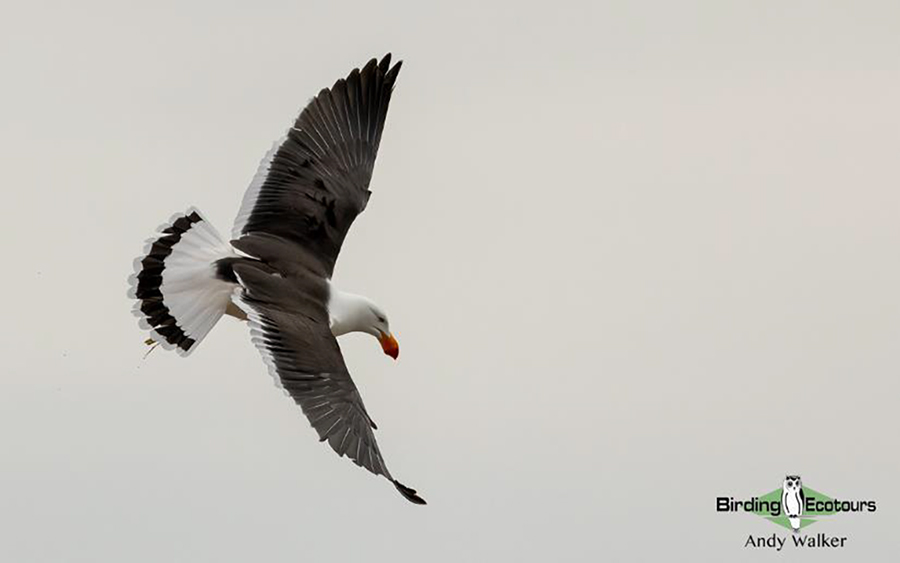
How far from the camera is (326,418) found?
812 inches

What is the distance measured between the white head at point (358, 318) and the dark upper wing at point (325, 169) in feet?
1.56

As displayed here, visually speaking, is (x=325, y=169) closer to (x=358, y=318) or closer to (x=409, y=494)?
(x=358, y=318)

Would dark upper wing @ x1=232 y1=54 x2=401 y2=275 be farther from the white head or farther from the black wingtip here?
the black wingtip

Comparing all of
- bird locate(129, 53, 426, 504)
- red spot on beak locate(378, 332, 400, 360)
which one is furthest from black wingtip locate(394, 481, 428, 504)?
red spot on beak locate(378, 332, 400, 360)

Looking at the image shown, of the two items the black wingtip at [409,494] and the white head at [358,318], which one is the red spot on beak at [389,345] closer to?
the white head at [358,318]

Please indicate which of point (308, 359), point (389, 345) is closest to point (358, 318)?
point (389, 345)

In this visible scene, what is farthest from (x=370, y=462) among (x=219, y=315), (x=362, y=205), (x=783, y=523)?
(x=783, y=523)

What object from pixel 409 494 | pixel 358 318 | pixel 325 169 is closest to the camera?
pixel 409 494

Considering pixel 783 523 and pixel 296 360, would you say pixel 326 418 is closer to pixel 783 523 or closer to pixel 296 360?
pixel 296 360

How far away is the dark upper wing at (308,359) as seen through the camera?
20438mm

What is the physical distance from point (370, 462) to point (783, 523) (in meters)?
8.44

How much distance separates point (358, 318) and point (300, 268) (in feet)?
2.65

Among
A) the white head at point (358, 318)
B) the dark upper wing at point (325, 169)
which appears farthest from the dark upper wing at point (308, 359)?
the dark upper wing at point (325, 169)

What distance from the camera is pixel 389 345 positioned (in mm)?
23984
